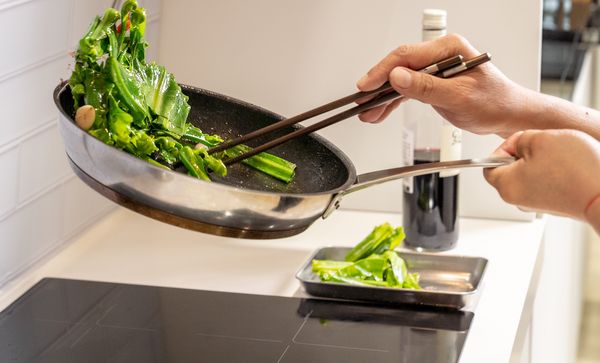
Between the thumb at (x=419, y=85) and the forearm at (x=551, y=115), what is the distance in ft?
0.50

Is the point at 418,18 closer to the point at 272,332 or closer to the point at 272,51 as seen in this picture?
the point at 272,51

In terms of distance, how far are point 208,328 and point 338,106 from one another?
35cm

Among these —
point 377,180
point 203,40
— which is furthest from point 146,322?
point 203,40

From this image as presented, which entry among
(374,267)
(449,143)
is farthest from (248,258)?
(449,143)

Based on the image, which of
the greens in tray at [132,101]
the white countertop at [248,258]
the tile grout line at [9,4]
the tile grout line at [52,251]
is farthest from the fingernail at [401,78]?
the tile grout line at [52,251]

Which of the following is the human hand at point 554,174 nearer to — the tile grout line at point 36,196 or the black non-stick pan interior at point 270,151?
the black non-stick pan interior at point 270,151

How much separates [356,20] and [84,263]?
615mm

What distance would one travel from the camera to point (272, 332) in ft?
4.12

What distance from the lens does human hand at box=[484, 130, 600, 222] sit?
40.0 inches

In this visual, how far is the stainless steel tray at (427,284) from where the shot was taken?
1312mm

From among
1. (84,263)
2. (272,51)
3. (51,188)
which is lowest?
(84,263)

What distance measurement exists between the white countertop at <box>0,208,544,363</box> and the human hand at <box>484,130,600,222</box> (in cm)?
24

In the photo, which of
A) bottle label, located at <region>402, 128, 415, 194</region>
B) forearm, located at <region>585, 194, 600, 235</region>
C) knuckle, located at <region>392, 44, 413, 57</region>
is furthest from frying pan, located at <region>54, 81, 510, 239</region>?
bottle label, located at <region>402, 128, 415, 194</region>

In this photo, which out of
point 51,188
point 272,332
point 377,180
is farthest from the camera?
point 51,188
